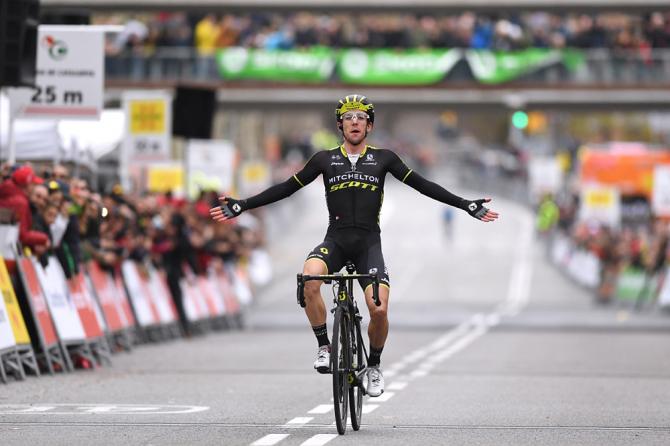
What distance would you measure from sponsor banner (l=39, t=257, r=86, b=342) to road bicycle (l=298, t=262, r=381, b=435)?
644cm

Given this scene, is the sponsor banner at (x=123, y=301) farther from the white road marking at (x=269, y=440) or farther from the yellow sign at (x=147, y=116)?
the white road marking at (x=269, y=440)

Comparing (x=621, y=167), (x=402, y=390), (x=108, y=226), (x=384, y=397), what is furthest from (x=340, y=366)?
(x=621, y=167)

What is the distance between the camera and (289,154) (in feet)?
315

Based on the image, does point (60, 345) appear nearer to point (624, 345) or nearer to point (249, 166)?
point (624, 345)

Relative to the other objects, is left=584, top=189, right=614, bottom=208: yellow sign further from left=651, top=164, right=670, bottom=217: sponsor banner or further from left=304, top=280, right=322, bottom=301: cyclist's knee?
left=304, top=280, right=322, bottom=301: cyclist's knee

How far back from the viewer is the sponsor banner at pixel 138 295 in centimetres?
2541

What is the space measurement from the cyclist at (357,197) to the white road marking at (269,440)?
127 cm

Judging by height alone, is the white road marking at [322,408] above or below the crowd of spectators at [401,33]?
below

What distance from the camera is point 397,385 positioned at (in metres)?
18.0

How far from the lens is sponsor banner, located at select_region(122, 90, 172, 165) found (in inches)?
1276

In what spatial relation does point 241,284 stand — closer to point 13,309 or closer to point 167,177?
point 167,177

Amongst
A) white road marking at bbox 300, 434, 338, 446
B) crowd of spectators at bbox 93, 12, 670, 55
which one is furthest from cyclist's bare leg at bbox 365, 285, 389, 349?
crowd of spectators at bbox 93, 12, 670, 55

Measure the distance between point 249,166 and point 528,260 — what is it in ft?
35.2

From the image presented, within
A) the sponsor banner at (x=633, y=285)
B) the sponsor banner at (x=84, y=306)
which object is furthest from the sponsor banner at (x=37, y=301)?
the sponsor banner at (x=633, y=285)
